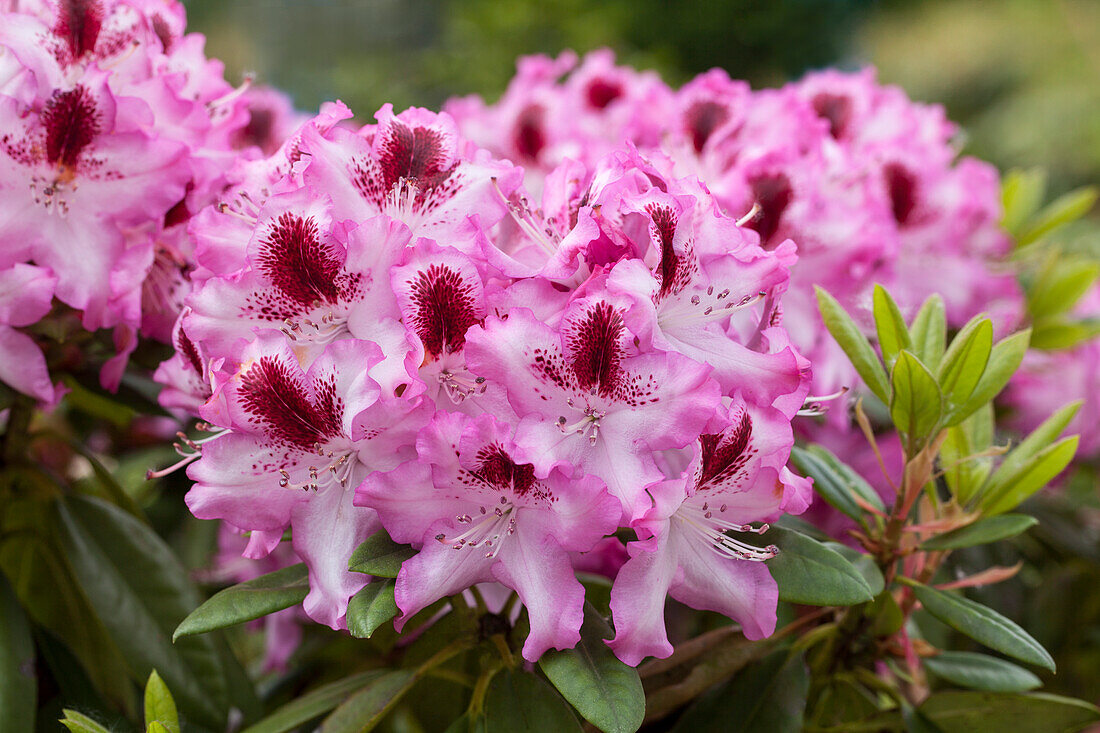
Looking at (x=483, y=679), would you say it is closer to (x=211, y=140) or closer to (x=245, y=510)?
(x=245, y=510)

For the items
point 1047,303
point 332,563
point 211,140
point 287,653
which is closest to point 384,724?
point 287,653

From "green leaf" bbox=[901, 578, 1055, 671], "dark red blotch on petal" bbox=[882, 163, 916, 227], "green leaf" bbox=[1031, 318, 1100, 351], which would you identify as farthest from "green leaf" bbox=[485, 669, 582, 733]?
"green leaf" bbox=[1031, 318, 1100, 351]

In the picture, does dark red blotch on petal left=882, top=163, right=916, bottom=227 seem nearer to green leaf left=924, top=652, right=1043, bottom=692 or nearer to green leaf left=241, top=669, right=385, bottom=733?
green leaf left=924, top=652, right=1043, bottom=692

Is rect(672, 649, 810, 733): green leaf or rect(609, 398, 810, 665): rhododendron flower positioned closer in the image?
rect(609, 398, 810, 665): rhododendron flower

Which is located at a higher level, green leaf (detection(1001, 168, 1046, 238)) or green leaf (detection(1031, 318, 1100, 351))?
green leaf (detection(1001, 168, 1046, 238))

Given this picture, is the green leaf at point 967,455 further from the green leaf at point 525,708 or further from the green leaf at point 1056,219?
the green leaf at point 1056,219

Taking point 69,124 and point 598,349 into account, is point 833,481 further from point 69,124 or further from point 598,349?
point 69,124

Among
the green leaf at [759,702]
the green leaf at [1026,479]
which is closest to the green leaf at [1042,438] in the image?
the green leaf at [1026,479]

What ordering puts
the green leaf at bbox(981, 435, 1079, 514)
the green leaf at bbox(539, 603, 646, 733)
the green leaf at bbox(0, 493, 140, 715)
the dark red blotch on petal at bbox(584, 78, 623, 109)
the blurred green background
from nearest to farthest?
the green leaf at bbox(539, 603, 646, 733) → the green leaf at bbox(981, 435, 1079, 514) → the green leaf at bbox(0, 493, 140, 715) → the dark red blotch on petal at bbox(584, 78, 623, 109) → the blurred green background
